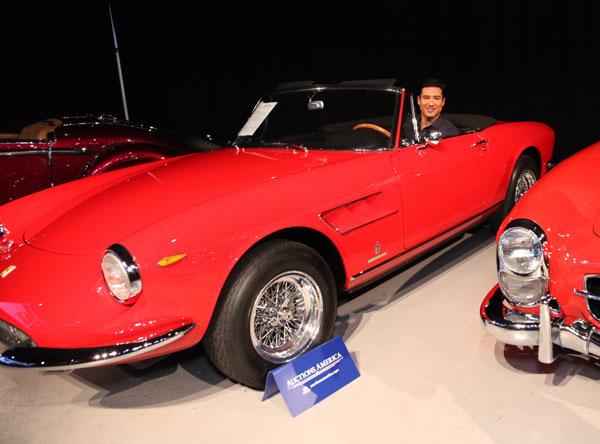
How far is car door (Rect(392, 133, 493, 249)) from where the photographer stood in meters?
2.87

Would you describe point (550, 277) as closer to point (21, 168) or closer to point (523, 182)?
point (523, 182)

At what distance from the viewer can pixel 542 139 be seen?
406 cm

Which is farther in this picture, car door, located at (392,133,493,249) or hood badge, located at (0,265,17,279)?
car door, located at (392,133,493,249)

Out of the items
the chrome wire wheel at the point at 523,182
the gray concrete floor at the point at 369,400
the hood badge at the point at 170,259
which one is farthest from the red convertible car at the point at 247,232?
the chrome wire wheel at the point at 523,182

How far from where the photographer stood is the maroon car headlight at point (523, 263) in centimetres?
202

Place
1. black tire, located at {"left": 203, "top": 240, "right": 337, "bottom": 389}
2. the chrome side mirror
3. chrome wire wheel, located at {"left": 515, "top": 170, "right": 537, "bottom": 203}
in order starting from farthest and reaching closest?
chrome wire wheel, located at {"left": 515, "top": 170, "right": 537, "bottom": 203}
the chrome side mirror
black tire, located at {"left": 203, "top": 240, "right": 337, "bottom": 389}

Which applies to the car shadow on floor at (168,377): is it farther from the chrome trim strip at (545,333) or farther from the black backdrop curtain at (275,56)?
the black backdrop curtain at (275,56)

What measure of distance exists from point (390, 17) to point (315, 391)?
4972 millimetres

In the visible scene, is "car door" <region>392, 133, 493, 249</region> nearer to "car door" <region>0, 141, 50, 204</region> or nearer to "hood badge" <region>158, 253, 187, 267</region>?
"hood badge" <region>158, 253, 187, 267</region>

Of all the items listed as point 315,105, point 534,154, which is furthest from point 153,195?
point 534,154

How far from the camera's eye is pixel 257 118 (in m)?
3.36

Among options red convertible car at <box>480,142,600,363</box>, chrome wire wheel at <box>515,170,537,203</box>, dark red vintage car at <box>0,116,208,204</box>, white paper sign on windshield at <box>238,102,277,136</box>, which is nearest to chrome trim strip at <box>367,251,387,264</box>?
red convertible car at <box>480,142,600,363</box>

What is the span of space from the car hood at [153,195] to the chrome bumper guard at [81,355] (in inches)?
16.2

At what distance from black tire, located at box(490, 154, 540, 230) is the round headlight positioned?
1.74 m
